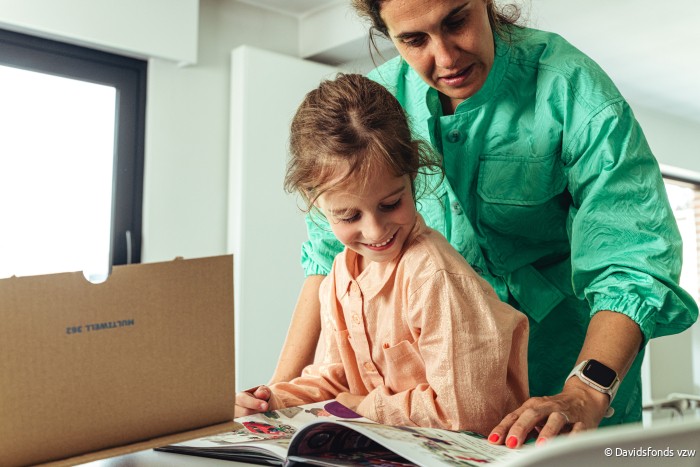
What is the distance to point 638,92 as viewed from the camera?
5.22 metres

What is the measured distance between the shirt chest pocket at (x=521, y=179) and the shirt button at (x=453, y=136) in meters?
0.05

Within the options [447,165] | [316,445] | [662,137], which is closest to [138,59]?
[447,165]

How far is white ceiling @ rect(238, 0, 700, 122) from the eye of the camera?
12.6ft

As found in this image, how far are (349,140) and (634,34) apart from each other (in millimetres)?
3623

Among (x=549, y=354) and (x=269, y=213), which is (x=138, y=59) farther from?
(x=549, y=354)

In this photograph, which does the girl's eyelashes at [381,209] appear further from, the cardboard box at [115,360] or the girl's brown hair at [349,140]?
the cardboard box at [115,360]

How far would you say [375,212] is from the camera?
107 cm

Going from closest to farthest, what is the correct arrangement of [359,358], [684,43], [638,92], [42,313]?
[42,313] → [359,358] → [684,43] → [638,92]

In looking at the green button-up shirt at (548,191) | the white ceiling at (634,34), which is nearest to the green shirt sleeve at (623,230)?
the green button-up shirt at (548,191)

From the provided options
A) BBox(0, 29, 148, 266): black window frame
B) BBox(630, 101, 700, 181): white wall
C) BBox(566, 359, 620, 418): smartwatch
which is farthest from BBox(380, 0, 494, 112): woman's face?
BBox(630, 101, 700, 181): white wall

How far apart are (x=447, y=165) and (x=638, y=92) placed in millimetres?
4495

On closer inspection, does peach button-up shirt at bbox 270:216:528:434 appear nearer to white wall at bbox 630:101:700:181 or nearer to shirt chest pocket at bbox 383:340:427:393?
shirt chest pocket at bbox 383:340:427:393

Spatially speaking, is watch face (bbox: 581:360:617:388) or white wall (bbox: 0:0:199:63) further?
white wall (bbox: 0:0:199:63)

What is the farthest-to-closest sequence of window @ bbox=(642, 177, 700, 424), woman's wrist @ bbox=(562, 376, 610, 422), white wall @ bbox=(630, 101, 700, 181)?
white wall @ bbox=(630, 101, 700, 181)
window @ bbox=(642, 177, 700, 424)
woman's wrist @ bbox=(562, 376, 610, 422)
